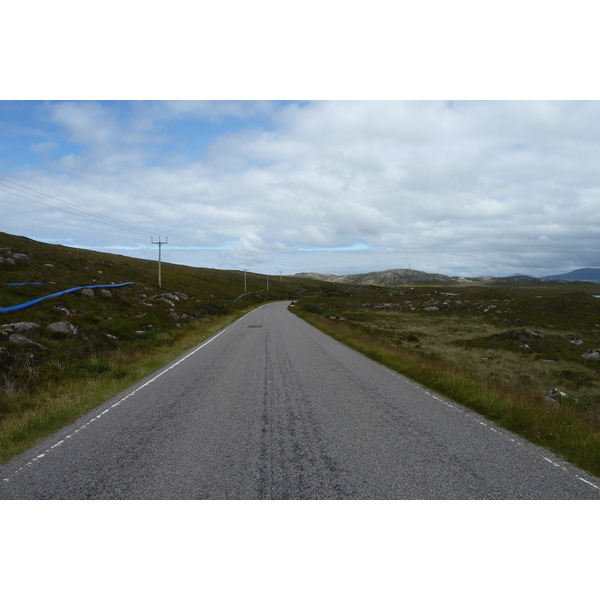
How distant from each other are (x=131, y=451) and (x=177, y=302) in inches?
1444

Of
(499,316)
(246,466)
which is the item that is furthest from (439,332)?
(246,466)

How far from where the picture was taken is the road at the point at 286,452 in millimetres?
4574

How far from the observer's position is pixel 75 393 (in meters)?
9.31

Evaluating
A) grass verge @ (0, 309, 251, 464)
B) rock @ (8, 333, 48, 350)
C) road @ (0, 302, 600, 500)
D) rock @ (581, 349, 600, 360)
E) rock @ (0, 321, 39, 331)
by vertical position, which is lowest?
rock @ (581, 349, 600, 360)

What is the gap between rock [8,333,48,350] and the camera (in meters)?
13.5

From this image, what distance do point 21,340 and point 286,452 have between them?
43.8 ft

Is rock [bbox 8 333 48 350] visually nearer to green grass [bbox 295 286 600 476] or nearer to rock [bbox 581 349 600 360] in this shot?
green grass [bbox 295 286 600 476]

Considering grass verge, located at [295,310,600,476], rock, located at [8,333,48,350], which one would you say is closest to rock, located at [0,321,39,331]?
rock, located at [8,333,48,350]

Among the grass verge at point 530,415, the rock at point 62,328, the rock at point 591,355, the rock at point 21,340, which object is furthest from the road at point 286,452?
the rock at point 591,355

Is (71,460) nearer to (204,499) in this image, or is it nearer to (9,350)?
(204,499)

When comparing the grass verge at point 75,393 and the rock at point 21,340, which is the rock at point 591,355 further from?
the rock at point 21,340

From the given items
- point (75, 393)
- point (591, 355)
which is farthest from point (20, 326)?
point (591, 355)

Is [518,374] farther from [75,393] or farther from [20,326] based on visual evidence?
[20,326]

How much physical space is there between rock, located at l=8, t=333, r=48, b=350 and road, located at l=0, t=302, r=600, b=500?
6940 mm
